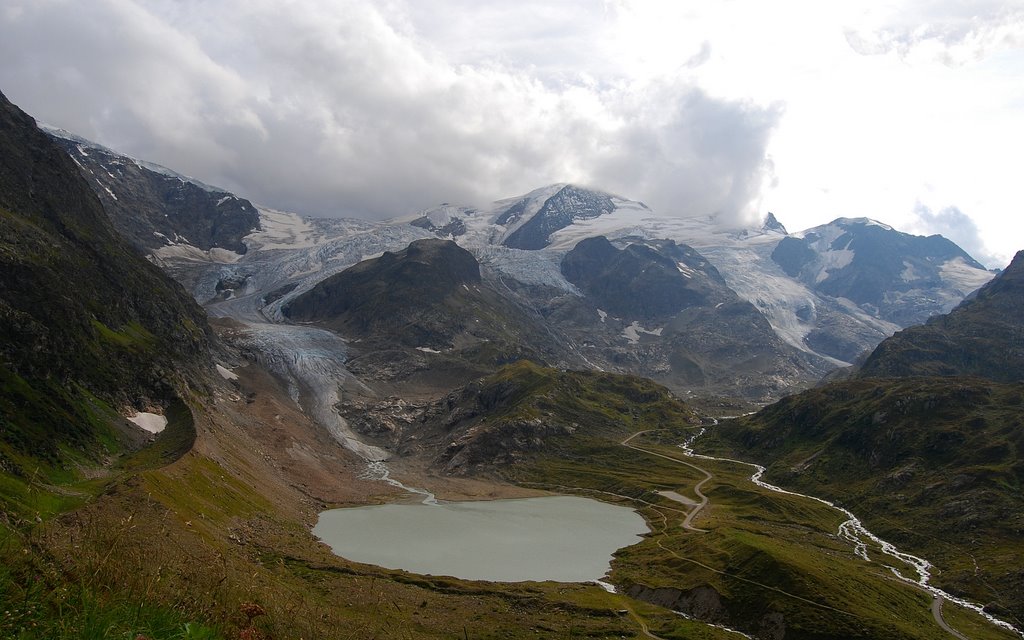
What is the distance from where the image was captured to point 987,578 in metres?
109

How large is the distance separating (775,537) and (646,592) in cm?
4662

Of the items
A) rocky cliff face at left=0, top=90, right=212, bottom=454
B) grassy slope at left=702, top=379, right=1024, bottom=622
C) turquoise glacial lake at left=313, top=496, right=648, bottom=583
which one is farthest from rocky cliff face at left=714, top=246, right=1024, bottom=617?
rocky cliff face at left=0, top=90, right=212, bottom=454

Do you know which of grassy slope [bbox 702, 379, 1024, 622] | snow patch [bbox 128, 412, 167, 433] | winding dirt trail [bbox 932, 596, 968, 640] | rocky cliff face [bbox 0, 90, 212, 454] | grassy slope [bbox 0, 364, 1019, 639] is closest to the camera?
grassy slope [bbox 0, 364, 1019, 639]

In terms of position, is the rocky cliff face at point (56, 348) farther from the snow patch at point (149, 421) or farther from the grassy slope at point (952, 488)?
the grassy slope at point (952, 488)

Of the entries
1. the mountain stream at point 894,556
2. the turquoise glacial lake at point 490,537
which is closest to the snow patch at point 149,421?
the turquoise glacial lake at point 490,537

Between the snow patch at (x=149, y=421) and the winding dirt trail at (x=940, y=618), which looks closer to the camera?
the winding dirt trail at (x=940, y=618)

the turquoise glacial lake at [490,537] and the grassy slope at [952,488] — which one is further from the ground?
the grassy slope at [952,488]

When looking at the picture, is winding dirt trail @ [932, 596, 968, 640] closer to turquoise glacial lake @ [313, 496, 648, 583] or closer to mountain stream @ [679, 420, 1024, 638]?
mountain stream @ [679, 420, 1024, 638]

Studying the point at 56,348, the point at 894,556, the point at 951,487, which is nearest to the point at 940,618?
the point at 894,556

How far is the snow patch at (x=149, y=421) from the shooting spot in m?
148

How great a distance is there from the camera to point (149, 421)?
6033 inches

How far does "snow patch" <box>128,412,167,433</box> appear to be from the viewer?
148 m

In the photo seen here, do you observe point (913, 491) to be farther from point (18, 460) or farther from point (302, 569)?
point (18, 460)

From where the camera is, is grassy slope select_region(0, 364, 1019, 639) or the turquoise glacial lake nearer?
grassy slope select_region(0, 364, 1019, 639)
